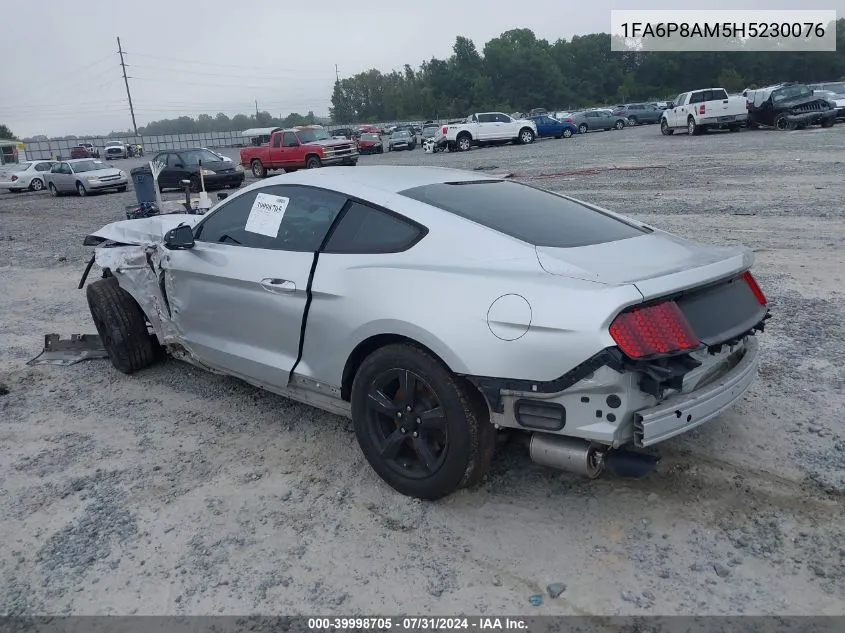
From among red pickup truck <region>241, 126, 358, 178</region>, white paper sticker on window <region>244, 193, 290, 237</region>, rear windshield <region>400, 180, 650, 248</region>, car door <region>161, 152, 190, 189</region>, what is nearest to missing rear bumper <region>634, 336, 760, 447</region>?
rear windshield <region>400, 180, 650, 248</region>

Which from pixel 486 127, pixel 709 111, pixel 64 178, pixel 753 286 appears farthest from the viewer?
pixel 486 127

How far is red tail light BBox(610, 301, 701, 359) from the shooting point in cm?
263

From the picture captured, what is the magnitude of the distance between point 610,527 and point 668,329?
3.20ft

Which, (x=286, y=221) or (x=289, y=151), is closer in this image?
(x=286, y=221)

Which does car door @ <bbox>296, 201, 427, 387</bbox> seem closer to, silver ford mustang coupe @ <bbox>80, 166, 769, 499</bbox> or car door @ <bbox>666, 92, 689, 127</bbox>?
silver ford mustang coupe @ <bbox>80, 166, 769, 499</bbox>

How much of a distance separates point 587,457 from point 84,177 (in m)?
25.7

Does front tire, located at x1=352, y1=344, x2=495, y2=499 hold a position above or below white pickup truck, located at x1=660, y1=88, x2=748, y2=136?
below

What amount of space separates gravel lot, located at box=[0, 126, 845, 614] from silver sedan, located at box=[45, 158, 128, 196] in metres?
21.6

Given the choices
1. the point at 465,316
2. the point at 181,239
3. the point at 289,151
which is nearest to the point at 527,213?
the point at 465,316

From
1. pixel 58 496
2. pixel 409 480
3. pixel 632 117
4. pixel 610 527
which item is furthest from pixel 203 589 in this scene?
pixel 632 117

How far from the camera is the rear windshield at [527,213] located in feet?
11.0

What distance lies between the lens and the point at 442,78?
10425 cm

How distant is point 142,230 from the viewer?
17.8 ft

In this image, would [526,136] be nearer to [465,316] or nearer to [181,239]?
[181,239]
